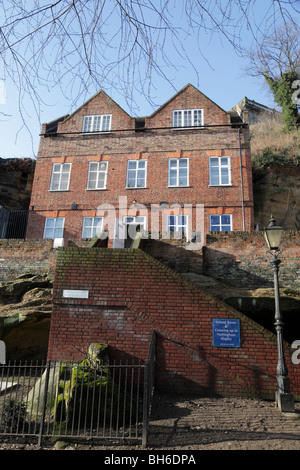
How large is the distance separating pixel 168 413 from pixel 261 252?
7462 mm

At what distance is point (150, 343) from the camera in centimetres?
805

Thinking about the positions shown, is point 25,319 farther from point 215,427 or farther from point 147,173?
point 147,173

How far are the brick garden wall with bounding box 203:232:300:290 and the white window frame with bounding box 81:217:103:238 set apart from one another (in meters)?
8.82

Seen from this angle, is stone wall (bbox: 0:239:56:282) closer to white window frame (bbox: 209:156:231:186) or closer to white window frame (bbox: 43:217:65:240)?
white window frame (bbox: 43:217:65:240)

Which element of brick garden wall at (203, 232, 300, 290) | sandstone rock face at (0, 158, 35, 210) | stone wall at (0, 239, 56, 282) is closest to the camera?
brick garden wall at (203, 232, 300, 290)

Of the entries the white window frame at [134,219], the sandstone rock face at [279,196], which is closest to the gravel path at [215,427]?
the white window frame at [134,219]

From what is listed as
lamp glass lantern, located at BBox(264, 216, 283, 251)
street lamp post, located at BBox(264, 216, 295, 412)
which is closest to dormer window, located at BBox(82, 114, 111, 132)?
lamp glass lantern, located at BBox(264, 216, 283, 251)

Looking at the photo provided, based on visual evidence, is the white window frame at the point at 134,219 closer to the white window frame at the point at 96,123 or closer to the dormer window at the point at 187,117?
the white window frame at the point at 96,123

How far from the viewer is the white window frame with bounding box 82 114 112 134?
22.0 m

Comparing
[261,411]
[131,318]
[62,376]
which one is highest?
[131,318]

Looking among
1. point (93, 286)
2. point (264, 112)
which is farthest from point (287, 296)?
point (264, 112)

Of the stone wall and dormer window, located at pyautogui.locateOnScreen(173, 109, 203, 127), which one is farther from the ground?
dormer window, located at pyautogui.locateOnScreen(173, 109, 203, 127)

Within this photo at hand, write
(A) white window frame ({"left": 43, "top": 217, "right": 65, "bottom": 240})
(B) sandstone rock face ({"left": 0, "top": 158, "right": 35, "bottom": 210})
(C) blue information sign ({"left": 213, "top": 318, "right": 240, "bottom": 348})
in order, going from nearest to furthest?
(C) blue information sign ({"left": 213, "top": 318, "right": 240, "bottom": 348}) → (A) white window frame ({"left": 43, "top": 217, "right": 65, "bottom": 240}) → (B) sandstone rock face ({"left": 0, "top": 158, "right": 35, "bottom": 210})
